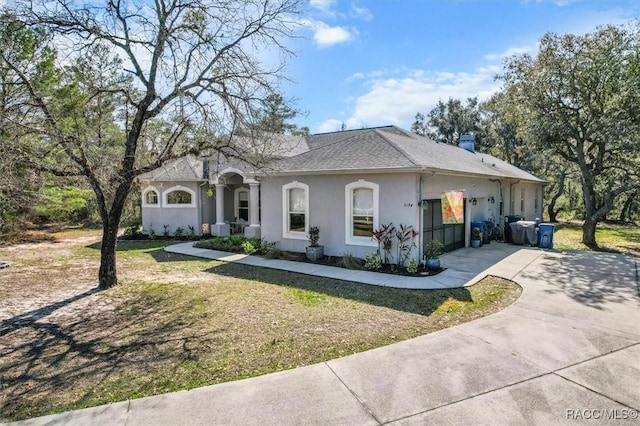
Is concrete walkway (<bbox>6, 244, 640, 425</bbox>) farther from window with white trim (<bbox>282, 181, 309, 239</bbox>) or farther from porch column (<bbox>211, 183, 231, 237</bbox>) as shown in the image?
porch column (<bbox>211, 183, 231, 237</bbox>)

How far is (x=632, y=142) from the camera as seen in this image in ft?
43.4

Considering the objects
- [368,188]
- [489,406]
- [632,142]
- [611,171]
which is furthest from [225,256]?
[611,171]

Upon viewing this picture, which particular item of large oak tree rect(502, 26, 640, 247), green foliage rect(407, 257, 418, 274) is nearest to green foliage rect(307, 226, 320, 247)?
green foliage rect(407, 257, 418, 274)

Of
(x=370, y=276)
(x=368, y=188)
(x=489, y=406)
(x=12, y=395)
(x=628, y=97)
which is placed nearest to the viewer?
(x=489, y=406)

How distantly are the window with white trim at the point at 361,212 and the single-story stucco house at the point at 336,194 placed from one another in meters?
0.03

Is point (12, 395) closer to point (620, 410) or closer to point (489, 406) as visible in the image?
point (489, 406)

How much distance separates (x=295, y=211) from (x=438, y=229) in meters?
5.01

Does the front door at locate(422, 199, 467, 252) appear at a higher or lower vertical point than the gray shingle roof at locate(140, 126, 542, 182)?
lower

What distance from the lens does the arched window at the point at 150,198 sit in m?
18.5

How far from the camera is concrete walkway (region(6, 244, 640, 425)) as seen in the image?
3.63 metres

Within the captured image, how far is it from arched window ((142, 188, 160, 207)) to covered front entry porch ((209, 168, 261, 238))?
312 centimetres

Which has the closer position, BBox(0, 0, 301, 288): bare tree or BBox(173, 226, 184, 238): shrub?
BBox(0, 0, 301, 288): bare tree

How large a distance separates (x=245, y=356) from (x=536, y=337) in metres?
4.44

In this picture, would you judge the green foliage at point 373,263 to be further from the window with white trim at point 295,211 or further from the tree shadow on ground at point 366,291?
the window with white trim at point 295,211
